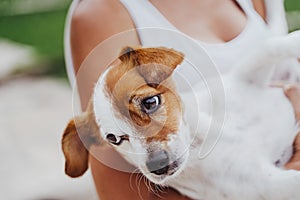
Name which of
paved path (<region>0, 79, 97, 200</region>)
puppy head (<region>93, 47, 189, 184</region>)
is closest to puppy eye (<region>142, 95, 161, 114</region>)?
puppy head (<region>93, 47, 189, 184</region>)

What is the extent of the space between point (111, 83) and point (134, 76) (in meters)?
0.02

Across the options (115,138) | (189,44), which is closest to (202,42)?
(189,44)

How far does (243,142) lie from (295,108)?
63mm

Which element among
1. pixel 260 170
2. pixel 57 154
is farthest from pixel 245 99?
pixel 57 154

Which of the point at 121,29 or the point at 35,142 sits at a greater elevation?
the point at 121,29

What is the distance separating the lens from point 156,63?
591mm

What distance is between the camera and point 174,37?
624mm

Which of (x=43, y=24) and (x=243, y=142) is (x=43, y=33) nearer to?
(x=43, y=24)

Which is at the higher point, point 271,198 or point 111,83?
point 111,83

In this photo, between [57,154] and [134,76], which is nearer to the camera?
[134,76]

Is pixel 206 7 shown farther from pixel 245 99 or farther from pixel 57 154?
pixel 57 154

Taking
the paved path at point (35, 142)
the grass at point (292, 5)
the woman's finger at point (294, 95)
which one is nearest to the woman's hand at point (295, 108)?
the woman's finger at point (294, 95)

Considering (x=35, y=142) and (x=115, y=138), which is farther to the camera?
(x=35, y=142)

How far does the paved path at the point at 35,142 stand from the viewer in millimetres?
689
